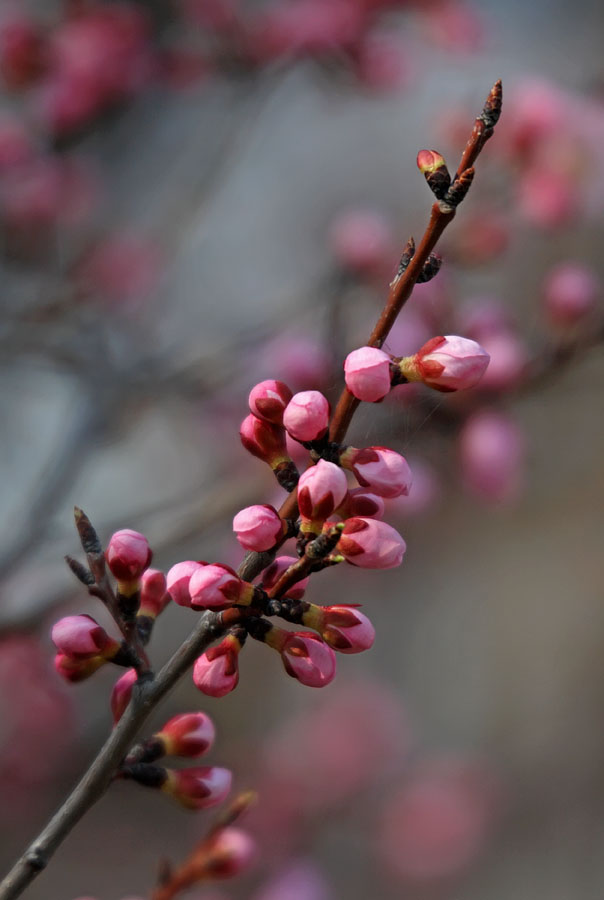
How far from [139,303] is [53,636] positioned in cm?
210

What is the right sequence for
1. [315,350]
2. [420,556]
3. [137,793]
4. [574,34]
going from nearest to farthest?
[315,350] < [137,793] < [420,556] < [574,34]

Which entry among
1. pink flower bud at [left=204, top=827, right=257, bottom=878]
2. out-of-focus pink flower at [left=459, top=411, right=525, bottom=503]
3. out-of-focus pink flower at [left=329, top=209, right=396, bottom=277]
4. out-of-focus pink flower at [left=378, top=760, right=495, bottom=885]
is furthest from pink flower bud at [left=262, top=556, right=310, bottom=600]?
out-of-focus pink flower at [left=378, top=760, right=495, bottom=885]

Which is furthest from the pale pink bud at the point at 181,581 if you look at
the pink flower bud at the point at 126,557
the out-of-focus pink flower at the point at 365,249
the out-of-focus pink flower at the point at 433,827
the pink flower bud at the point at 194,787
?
the out-of-focus pink flower at the point at 433,827

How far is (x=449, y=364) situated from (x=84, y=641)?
27cm

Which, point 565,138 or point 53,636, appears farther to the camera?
point 565,138

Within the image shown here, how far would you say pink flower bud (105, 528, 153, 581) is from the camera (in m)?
0.52

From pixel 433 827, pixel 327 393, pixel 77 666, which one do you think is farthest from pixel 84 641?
pixel 433 827

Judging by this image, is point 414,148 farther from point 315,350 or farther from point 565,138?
point 315,350

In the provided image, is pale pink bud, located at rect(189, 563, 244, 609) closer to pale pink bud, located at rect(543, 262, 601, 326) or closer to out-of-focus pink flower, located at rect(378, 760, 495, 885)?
pale pink bud, located at rect(543, 262, 601, 326)

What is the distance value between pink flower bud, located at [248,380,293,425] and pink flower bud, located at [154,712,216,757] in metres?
0.21

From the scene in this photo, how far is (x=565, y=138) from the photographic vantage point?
5.32ft

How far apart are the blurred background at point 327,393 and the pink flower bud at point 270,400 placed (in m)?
0.08

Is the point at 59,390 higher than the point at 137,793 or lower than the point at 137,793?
higher

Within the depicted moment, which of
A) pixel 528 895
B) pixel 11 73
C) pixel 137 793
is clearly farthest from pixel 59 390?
pixel 528 895
